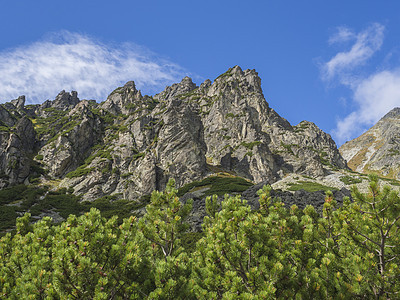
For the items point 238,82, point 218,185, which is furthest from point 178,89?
point 218,185

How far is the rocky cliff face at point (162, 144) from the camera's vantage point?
233 feet

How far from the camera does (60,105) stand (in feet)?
531

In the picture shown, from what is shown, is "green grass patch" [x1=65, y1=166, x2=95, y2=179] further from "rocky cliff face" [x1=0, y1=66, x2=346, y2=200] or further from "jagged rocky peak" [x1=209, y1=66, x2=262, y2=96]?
"jagged rocky peak" [x1=209, y1=66, x2=262, y2=96]

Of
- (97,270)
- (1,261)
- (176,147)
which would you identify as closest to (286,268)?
(97,270)

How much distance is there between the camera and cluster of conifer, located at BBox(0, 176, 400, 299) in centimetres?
527

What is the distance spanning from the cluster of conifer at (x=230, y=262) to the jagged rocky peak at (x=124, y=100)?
117m

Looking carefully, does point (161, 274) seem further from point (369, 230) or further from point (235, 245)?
point (369, 230)

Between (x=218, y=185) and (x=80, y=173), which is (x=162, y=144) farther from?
(x=80, y=173)

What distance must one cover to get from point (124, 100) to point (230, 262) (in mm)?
129239

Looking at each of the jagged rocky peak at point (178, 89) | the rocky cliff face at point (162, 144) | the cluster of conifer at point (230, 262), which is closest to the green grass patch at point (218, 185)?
the rocky cliff face at point (162, 144)

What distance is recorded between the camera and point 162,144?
76.3 m

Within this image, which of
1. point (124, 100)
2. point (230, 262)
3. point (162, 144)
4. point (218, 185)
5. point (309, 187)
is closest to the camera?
point (230, 262)

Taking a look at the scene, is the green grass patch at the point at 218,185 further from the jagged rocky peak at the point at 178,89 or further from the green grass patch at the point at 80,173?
the jagged rocky peak at the point at 178,89

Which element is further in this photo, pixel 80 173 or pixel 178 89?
pixel 178 89
